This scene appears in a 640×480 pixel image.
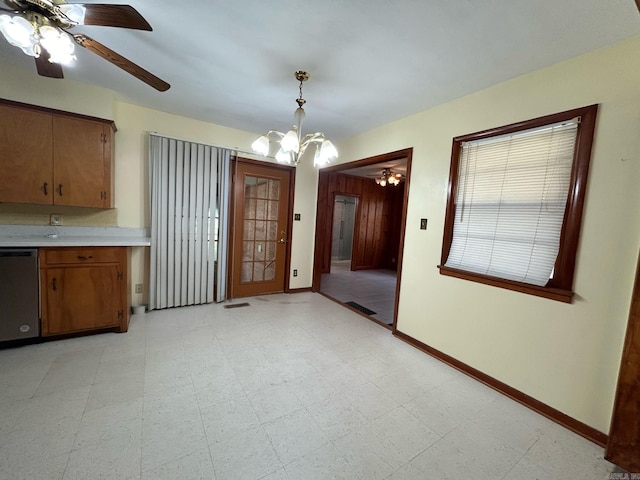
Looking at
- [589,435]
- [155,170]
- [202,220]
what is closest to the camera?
[589,435]

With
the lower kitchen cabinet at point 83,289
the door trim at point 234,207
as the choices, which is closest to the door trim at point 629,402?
the door trim at point 234,207

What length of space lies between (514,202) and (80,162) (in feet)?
13.3

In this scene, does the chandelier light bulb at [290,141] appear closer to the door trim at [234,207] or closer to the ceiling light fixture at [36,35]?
the ceiling light fixture at [36,35]

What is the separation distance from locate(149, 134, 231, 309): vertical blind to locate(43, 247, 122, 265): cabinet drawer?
621 mm

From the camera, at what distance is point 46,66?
1703 mm

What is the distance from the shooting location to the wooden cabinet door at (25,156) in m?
2.31

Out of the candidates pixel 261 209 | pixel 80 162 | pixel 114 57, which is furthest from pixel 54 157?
pixel 261 209

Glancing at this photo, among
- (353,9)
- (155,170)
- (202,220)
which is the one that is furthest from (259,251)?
(353,9)

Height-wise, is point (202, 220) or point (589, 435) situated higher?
point (202, 220)

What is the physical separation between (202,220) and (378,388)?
2928 millimetres

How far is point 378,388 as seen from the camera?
79.3 inches

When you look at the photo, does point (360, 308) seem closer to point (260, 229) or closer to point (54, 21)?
point (260, 229)

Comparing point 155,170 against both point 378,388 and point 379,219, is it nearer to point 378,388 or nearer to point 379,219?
point 378,388

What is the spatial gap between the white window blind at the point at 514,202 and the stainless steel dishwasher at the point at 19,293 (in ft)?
12.4
